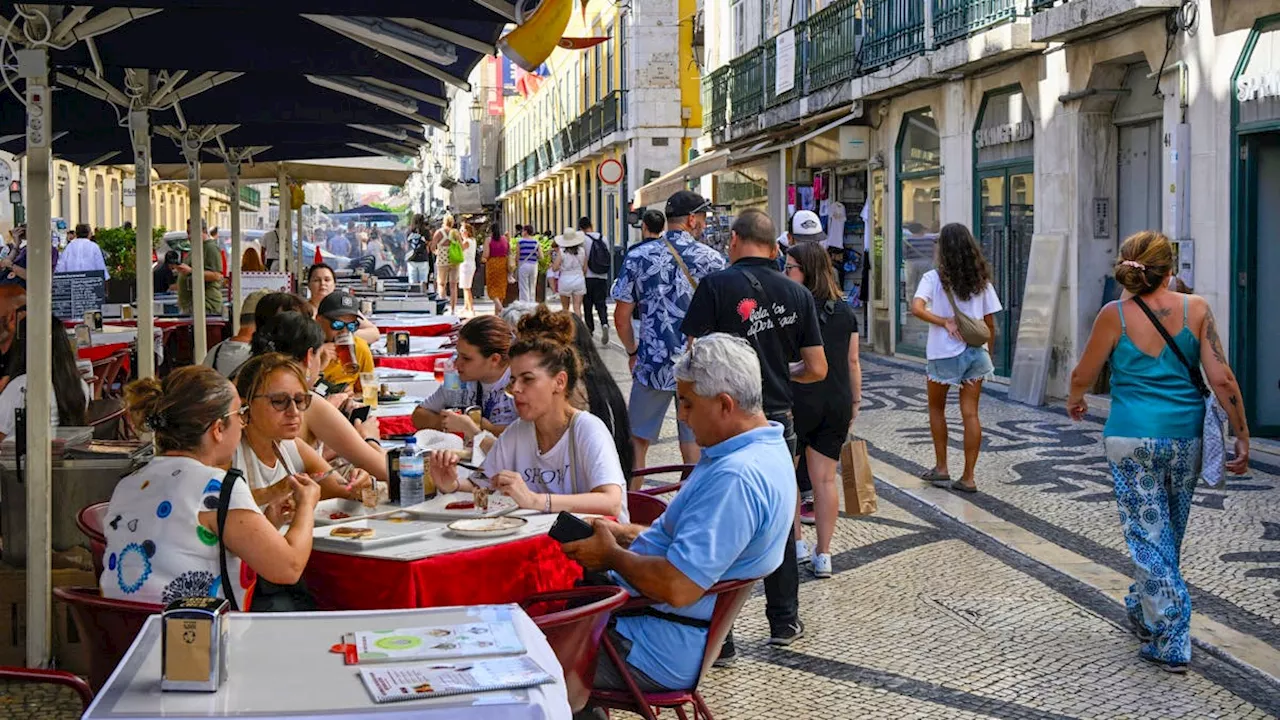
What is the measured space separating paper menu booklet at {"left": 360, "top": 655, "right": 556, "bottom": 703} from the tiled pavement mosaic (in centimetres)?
243

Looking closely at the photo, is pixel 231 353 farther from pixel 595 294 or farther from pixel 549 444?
pixel 595 294

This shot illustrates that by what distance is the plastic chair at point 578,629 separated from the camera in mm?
3557

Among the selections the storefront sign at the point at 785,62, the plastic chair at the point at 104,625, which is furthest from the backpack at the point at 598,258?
the plastic chair at the point at 104,625

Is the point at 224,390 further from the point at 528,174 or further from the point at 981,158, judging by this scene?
the point at 528,174

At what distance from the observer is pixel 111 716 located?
2576 millimetres

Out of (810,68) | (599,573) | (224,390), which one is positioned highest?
(810,68)

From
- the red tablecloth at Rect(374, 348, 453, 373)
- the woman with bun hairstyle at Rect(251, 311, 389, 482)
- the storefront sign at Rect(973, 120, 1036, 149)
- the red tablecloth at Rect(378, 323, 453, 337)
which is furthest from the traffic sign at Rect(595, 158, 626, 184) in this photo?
the woman with bun hairstyle at Rect(251, 311, 389, 482)

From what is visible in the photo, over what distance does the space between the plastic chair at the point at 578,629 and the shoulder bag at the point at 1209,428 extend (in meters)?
2.70

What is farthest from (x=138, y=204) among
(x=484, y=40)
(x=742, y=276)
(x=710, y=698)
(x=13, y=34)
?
(x=710, y=698)

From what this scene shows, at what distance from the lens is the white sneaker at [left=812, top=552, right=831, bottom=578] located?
7.07 metres

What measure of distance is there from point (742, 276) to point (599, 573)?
2.19 m

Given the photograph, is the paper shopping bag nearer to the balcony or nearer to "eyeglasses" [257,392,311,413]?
"eyeglasses" [257,392,311,413]

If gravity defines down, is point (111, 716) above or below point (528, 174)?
below

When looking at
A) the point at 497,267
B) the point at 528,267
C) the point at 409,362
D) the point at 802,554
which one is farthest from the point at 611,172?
the point at 802,554
